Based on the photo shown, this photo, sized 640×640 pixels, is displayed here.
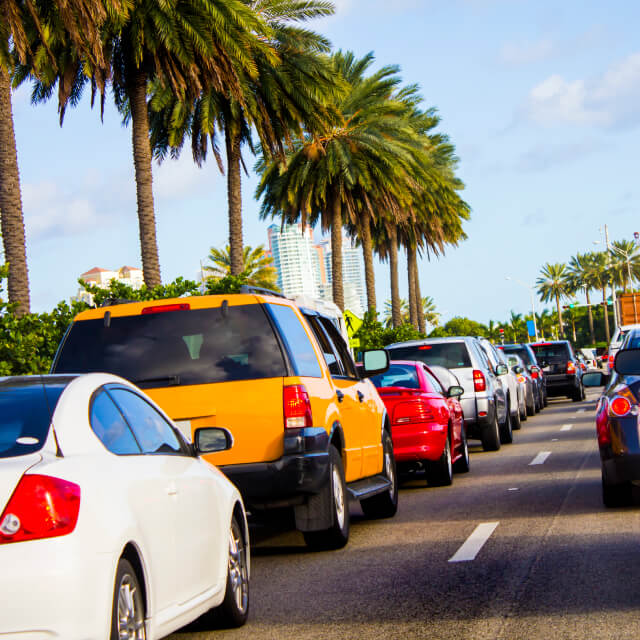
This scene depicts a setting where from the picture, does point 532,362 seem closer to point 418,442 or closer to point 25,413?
point 418,442

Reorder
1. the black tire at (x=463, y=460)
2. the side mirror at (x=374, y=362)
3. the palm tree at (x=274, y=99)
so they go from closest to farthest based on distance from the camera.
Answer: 1. the side mirror at (x=374, y=362)
2. the black tire at (x=463, y=460)
3. the palm tree at (x=274, y=99)

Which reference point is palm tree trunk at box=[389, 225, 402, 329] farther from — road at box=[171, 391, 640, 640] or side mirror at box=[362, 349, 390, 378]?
side mirror at box=[362, 349, 390, 378]

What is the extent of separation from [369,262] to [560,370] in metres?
11.9

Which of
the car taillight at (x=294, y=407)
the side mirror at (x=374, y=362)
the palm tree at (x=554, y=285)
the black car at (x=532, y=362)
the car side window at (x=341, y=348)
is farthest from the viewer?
the palm tree at (x=554, y=285)

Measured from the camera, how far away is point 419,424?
13.6 m

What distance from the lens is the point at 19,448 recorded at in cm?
460

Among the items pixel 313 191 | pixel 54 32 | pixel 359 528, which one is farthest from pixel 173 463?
pixel 313 191

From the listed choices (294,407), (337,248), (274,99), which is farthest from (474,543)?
(337,248)

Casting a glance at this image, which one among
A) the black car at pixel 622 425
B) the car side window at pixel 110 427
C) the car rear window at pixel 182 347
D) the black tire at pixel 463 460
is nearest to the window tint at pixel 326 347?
the car rear window at pixel 182 347

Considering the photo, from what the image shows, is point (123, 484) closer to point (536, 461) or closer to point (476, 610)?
point (476, 610)

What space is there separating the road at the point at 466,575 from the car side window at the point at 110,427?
1614 millimetres

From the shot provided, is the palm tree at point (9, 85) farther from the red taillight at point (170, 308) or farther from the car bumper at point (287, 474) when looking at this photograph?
the car bumper at point (287, 474)

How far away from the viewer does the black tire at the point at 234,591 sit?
21.0ft

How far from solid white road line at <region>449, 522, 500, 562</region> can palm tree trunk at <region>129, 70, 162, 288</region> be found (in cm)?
1557
